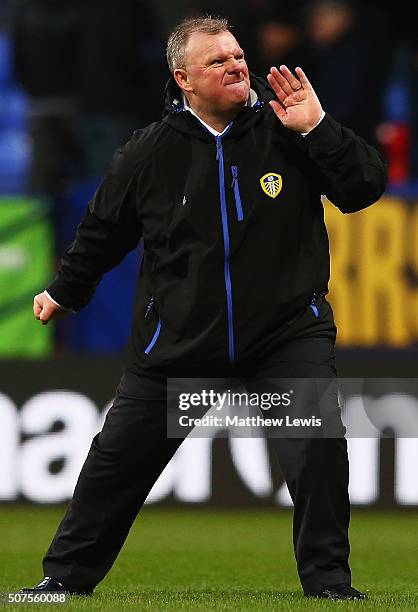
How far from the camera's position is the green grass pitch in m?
5.36

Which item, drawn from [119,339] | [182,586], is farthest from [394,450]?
[182,586]

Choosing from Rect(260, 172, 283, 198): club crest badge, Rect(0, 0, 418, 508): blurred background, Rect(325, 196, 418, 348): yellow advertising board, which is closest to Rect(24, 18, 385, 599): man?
Rect(260, 172, 283, 198): club crest badge

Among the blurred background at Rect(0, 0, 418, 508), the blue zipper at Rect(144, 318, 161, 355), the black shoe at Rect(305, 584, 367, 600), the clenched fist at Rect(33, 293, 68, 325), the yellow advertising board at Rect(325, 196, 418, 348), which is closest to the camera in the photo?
the black shoe at Rect(305, 584, 367, 600)

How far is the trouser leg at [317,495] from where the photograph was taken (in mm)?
5262

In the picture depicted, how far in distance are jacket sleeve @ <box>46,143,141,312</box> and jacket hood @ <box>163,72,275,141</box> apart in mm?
206

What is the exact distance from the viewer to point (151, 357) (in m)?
5.48

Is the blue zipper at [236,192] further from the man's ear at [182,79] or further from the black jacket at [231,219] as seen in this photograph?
the man's ear at [182,79]

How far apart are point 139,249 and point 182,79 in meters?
4.00

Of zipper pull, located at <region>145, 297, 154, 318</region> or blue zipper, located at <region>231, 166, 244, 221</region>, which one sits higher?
blue zipper, located at <region>231, 166, 244, 221</region>

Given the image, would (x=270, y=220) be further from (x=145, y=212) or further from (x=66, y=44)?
(x=66, y=44)

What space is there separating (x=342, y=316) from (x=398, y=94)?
3287 mm

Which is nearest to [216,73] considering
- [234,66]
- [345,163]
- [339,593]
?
[234,66]

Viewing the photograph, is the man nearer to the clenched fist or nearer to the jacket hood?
the jacket hood

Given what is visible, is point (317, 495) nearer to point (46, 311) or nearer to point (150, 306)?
point (150, 306)
